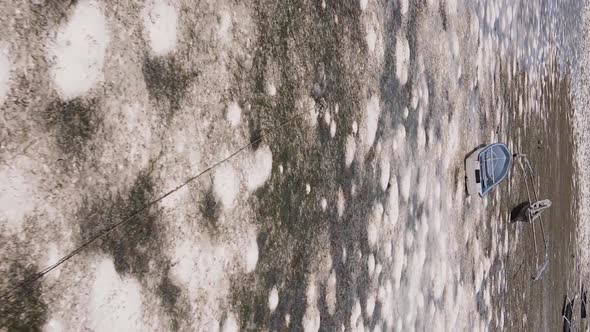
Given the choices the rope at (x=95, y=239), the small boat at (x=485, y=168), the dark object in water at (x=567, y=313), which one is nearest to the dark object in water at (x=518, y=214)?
the small boat at (x=485, y=168)

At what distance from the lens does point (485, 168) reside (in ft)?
8.09

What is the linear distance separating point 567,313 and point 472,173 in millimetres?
3344

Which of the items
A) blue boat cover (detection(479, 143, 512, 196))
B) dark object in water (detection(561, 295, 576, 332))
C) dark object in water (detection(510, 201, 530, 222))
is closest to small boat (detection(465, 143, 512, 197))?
blue boat cover (detection(479, 143, 512, 196))

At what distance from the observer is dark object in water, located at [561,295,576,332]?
499cm

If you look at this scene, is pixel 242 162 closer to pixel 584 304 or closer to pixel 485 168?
pixel 485 168

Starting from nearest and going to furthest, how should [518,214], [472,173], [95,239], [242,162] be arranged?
[95,239] < [242,162] < [472,173] < [518,214]

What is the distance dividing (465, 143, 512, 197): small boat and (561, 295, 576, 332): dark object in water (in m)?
2.75

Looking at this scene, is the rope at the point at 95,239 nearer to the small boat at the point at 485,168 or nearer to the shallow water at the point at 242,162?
the shallow water at the point at 242,162

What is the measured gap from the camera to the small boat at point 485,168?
241 cm

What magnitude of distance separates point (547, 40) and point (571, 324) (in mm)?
2521

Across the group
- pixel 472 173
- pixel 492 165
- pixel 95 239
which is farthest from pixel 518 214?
pixel 95 239

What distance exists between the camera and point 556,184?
4.64 m

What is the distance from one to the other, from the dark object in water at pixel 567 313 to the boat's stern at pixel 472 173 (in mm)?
3019

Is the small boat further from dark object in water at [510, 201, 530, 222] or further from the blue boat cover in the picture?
dark object in water at [510, 201, 530, 222]
